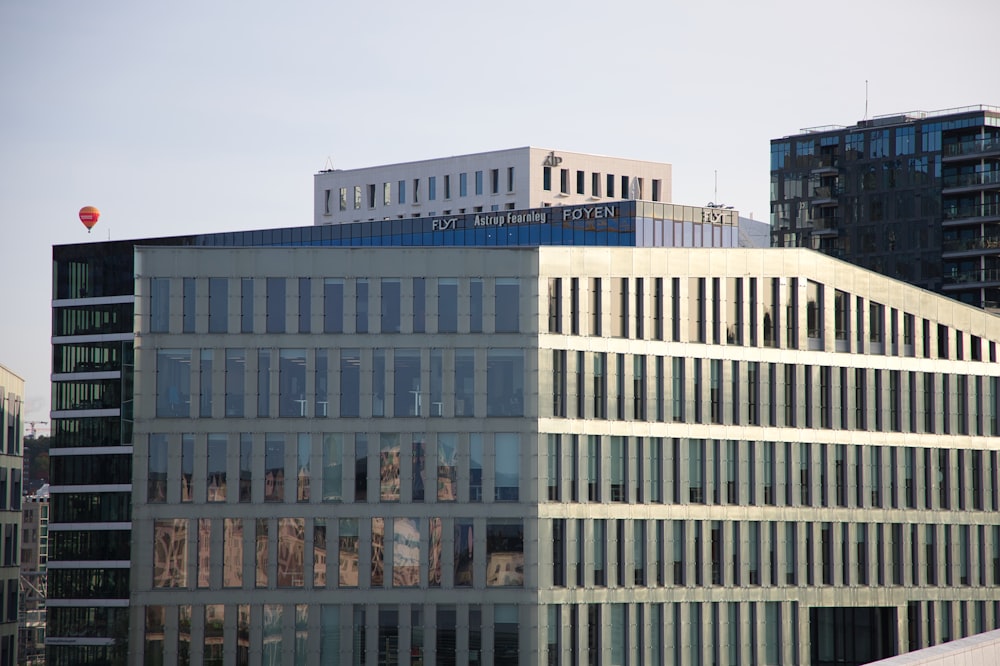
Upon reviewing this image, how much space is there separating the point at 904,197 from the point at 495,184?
41.9m

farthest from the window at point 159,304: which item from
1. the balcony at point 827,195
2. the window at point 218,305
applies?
the balcony at point 827,195

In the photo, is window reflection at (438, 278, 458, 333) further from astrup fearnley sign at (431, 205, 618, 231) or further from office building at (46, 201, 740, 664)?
astrup fearnley sign at (431, 205, 618, 231)

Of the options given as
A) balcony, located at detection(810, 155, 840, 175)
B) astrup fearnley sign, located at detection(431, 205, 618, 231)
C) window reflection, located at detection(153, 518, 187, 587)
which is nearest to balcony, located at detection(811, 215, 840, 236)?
balcony, located at detection(810, 155, 840, 175)

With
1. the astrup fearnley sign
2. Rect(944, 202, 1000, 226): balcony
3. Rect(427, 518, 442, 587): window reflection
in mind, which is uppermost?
Rect(944, 202, 1000, 226): balcony

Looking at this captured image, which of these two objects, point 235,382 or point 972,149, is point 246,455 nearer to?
point 235,382

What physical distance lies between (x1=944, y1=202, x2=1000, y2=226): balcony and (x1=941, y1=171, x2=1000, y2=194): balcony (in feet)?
5.03

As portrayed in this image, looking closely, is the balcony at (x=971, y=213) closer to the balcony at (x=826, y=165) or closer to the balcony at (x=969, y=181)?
the balcony at (x=969, y=181)

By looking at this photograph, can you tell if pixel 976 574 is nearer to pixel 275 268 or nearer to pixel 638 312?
pixel 638 312

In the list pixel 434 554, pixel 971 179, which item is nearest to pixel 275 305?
pixel 434 554

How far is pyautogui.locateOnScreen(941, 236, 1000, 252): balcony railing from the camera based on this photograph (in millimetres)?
137625

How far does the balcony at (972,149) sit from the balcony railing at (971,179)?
1.56 m

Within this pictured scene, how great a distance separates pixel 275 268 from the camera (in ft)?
251

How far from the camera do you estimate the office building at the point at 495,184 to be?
6393 inches

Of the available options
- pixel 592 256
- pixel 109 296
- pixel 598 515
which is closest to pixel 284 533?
pixel 598 515
